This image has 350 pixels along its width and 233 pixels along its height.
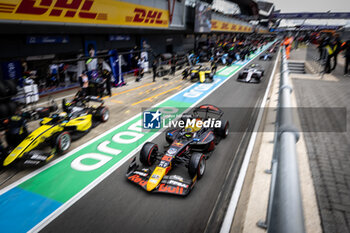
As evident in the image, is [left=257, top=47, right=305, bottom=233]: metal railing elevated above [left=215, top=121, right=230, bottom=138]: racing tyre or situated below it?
above

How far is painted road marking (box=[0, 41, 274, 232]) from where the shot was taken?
13.6 ft

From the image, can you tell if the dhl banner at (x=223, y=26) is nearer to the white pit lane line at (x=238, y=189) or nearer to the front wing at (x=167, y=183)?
the white pit lane line at (x=238, y=189)

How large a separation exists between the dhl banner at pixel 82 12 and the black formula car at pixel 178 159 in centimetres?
777

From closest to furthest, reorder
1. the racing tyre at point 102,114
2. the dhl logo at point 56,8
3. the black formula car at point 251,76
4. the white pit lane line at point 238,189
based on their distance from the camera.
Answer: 1. the white pit lane line at point 238,189
2. the racing tyre at point 102,114
3. the dhl logo at point 56,8
4. the black formula car at point 251,76

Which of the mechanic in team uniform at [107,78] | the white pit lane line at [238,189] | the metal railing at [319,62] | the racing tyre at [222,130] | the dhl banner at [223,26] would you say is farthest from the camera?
the dhl banner at [223,26]

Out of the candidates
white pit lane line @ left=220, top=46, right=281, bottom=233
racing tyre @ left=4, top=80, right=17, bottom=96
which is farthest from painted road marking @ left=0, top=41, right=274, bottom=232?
racing tyre @ left=4, top=80, right=17, bottom=96

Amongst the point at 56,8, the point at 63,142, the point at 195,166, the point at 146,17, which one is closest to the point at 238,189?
the point at 195,166

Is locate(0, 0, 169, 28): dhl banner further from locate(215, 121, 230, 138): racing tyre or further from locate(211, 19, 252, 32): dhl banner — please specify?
locate(211, 19, 252, 32): dhl banner

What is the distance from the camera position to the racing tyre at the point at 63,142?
5.86 metres

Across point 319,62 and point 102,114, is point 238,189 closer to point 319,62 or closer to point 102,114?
point 102,114

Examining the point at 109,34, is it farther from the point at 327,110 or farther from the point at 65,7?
the point at 327,110

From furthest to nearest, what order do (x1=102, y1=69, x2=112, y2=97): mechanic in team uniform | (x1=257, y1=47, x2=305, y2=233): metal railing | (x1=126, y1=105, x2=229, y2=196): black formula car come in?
1. (x1=102, y1=69, x2=112, y2=97): mechanic in team uniform
2. (x1=126, y1=105, x2=229, y2=196): black formula car
3. (x1=257, y1=47, x2=305, y2=233): metal railing

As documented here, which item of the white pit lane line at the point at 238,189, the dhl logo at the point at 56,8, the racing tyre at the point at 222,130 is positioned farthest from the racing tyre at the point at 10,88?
the white pit lane line at the point at 238,189

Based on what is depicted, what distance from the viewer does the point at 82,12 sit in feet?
37.0
